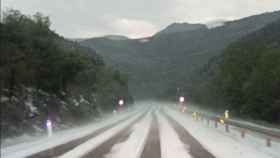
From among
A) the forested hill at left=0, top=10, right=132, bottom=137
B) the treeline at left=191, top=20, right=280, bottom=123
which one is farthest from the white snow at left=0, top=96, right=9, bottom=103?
the treeline at left=191, top=20, right=280, bottom=123

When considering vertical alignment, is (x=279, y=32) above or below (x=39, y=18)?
above

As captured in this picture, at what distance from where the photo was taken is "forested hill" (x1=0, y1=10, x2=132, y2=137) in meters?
35.2

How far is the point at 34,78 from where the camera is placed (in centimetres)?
4438

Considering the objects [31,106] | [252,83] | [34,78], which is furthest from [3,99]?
[252,83]

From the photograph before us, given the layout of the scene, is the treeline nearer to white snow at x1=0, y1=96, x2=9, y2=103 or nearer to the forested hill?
the forested hill

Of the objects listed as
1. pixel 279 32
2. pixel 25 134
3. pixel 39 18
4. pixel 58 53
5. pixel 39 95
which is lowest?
pixel 25 134

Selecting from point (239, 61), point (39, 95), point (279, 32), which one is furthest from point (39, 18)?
point (279, 32)

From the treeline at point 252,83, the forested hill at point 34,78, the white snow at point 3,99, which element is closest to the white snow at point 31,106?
the forested hill at point 34,78

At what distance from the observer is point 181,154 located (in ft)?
65.5

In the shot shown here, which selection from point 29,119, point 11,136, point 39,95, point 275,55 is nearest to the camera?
point 11,136

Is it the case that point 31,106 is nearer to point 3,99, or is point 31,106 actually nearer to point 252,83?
point 3,99

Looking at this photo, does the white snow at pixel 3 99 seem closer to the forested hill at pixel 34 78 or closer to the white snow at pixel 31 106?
the forested hill at pixel 34 78

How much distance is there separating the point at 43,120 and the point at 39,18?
556 inches

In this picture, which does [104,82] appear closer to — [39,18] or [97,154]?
[39,18]
